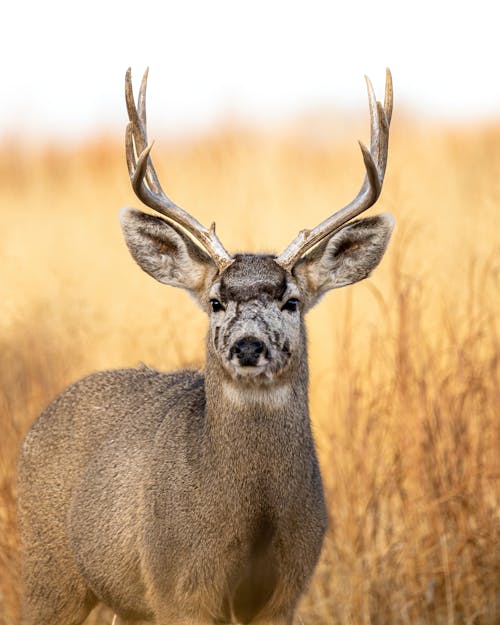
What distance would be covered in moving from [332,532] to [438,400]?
0.95 m

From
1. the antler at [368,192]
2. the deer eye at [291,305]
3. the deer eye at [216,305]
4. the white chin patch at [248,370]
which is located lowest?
the white chin patch at [248,370]

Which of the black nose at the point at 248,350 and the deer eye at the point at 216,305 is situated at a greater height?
the deer eye at the point at 216,305

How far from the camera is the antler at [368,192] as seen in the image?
19.0 feet

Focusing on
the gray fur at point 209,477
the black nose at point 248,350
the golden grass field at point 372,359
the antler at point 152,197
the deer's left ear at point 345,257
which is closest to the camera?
the black nose at point 248,350

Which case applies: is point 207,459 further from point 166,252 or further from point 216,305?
point 166,252

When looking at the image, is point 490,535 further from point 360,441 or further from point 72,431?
point 72,431

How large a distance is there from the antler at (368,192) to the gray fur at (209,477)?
11 cm

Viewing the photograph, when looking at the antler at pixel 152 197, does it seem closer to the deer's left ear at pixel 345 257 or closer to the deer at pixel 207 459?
the deer at pixel 207 459

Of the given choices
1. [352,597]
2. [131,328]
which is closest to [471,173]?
[131,328]

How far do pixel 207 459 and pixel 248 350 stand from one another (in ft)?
2.19

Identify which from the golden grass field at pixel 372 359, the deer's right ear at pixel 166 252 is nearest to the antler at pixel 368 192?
the deer's right ear at pixel 166 252

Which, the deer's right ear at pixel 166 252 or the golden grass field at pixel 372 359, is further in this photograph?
the golden grass field at pixel 372 359

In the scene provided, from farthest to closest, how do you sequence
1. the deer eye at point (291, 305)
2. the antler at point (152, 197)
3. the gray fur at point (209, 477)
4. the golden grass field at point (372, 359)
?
the golden grass field at point (372, 359), the antler at point (152, 197), the deer eye at point (291, 305), the gray fur at point (209, 477)

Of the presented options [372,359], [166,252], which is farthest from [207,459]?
[372,359]
